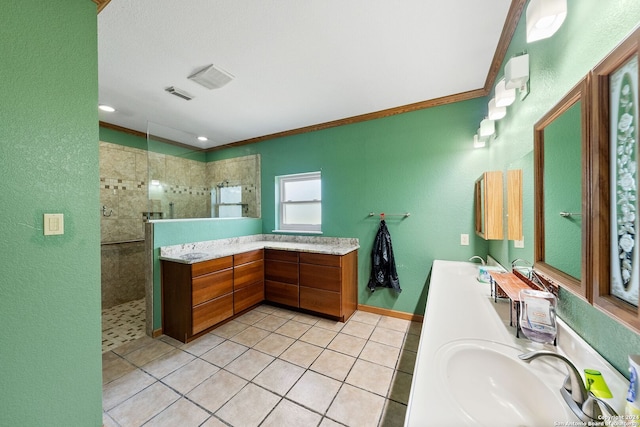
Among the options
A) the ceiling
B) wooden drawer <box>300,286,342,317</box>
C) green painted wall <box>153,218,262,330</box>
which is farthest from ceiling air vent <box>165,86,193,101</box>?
wooden drawer <box>300,286,342,317</box>

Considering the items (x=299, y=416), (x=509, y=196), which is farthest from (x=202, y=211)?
(x=509, y=196)

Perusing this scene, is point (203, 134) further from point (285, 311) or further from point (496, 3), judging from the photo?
point (496, 3)

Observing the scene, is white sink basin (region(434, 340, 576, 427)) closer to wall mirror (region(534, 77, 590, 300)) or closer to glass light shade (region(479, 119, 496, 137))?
wall mirror (region(534, 77, 590, 300))

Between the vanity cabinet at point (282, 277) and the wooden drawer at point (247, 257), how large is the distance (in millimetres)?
97

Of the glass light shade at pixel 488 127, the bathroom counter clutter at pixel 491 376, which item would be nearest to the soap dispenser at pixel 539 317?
the bathroom counter clutter at pixel 491 376

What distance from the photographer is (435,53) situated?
6.13 feet

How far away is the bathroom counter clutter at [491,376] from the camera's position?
2.13 ft

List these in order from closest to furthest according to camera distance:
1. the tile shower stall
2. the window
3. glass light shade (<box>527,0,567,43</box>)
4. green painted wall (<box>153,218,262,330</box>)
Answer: glass light shade (<box>527,0,567,43</box>) → green painted wall (<box>153,218,262,330</box>) → the tile shower stall → the window

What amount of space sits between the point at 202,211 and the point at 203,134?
125 centimetres

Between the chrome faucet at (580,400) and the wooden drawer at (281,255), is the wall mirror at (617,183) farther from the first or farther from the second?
the wooden drawer at (281,255)

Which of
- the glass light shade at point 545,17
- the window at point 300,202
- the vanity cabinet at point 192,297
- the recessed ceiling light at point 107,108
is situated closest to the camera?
the glass light shade at point 545,17

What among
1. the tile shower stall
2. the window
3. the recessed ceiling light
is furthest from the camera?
the window

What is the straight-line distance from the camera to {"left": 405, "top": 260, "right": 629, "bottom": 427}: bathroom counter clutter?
65 centimetres

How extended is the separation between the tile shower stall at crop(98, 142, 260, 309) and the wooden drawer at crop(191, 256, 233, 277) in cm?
105
